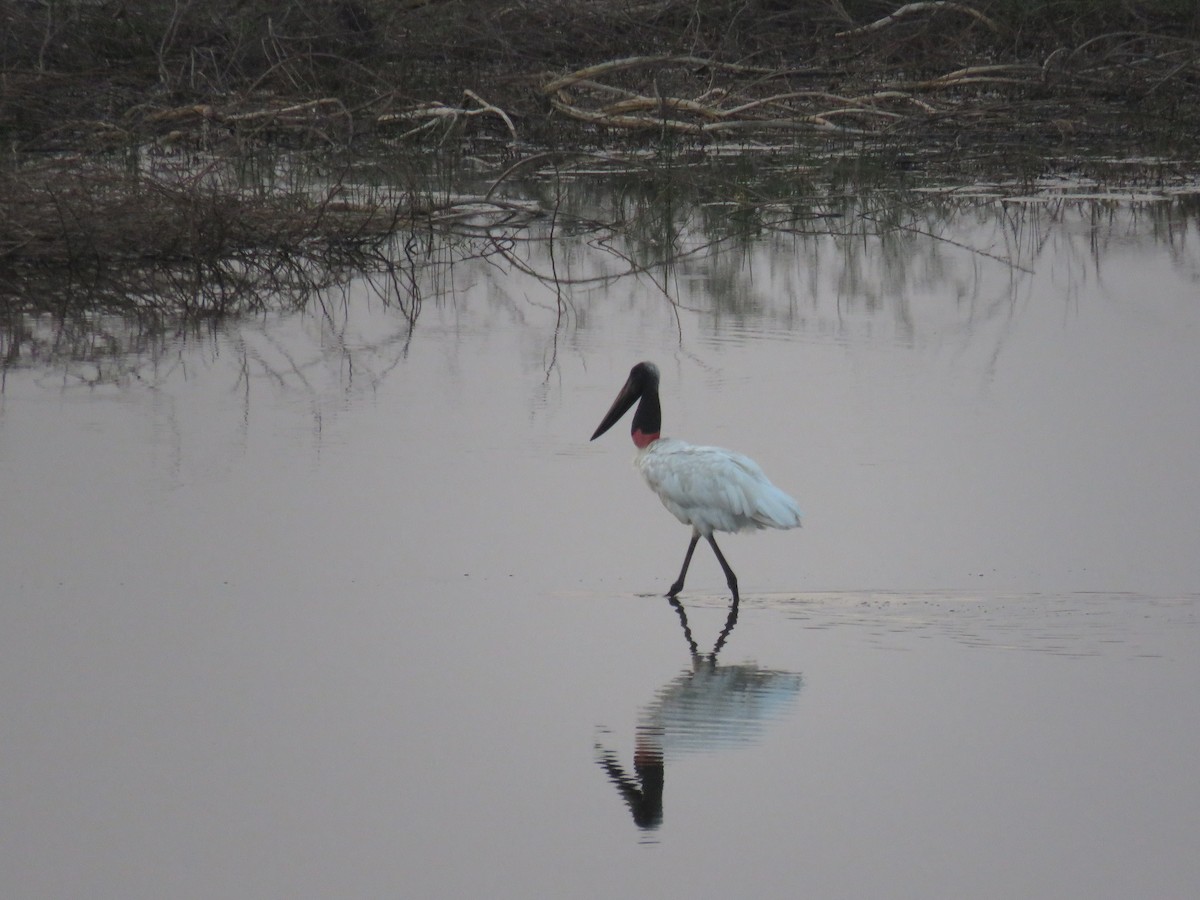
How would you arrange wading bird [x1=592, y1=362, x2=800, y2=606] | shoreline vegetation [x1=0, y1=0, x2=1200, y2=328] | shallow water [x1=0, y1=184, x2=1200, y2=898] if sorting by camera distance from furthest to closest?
shoreline vegetation [x1=0, y1=0, x2=1200, y2=328], wading bird [x1=592, y1=362, x2=800, y2=606], shallow water [x1=0, y1=184, x2=1200, y2=898]

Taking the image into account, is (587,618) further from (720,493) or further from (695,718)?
(695,718)

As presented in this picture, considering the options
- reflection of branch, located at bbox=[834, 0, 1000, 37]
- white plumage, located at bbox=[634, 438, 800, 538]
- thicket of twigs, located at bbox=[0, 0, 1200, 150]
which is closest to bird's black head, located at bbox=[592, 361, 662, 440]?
white plumage, located at bbox=[634, 438, 800, 538]

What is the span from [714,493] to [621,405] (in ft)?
4.94

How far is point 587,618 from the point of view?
5.81m

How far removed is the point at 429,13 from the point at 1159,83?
7296 millimetres

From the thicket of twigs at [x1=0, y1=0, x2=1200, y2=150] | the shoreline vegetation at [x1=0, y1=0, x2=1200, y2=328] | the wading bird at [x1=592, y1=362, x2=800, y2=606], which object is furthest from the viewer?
the thicket of twigs at [x1=0, y1=0, x2=1200, y2=150]

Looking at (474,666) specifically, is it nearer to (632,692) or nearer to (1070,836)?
(632,692)

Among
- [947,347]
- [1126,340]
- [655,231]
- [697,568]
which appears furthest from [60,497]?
[655,231]

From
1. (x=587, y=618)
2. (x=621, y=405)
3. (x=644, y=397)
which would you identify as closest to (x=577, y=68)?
(x=621, y=405)

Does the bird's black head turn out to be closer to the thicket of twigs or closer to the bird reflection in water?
the bird reflection in water

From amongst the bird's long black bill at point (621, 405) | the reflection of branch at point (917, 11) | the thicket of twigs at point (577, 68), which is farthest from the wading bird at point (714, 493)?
the reflection of branch at point (917, 11)

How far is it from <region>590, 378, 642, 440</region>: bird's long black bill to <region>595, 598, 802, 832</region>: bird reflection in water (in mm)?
2070

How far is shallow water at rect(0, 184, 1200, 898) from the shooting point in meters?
4.17

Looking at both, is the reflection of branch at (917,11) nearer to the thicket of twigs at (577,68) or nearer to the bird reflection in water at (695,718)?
the thicket of twigs at (577,68)
